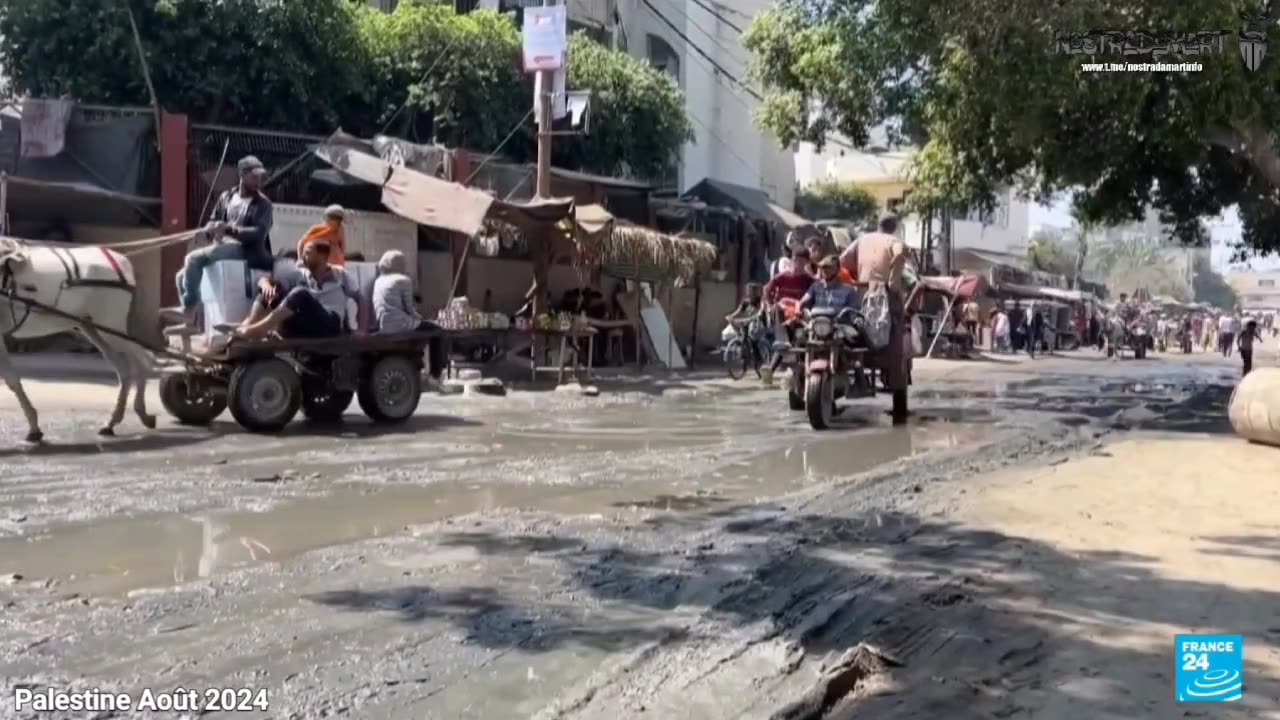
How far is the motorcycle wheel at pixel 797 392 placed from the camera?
14.2 metres

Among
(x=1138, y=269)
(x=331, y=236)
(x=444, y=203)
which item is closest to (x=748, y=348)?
(x=444, y=203)

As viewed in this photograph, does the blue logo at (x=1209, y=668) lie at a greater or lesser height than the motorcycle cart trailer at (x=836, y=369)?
lesser

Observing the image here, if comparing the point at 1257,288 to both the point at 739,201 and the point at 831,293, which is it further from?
the point at 831,293

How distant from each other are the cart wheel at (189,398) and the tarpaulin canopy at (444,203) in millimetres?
5558

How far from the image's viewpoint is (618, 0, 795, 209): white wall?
125 feet

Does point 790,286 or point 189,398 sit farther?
point 790,286

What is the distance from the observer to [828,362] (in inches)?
506

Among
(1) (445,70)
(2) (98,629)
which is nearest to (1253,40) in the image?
(2) (98,629)

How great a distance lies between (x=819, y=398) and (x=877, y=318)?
1163mm

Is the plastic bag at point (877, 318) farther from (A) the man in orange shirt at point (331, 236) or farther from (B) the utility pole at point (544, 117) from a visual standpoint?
(B) the utility pole at point (544, 117)

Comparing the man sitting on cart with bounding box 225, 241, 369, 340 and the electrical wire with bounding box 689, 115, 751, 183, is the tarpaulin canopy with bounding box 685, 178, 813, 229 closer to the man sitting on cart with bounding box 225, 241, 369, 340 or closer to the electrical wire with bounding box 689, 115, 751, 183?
the electrical wire with bounding box 689, 115, 751, 183

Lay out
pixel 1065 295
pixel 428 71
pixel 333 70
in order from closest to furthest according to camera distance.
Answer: pixel 333 70 < pixel 428 71 < pixel 1065 295

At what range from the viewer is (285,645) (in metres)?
4.85

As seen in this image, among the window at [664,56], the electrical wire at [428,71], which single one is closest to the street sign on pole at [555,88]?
the electrical wire at [428,71]
